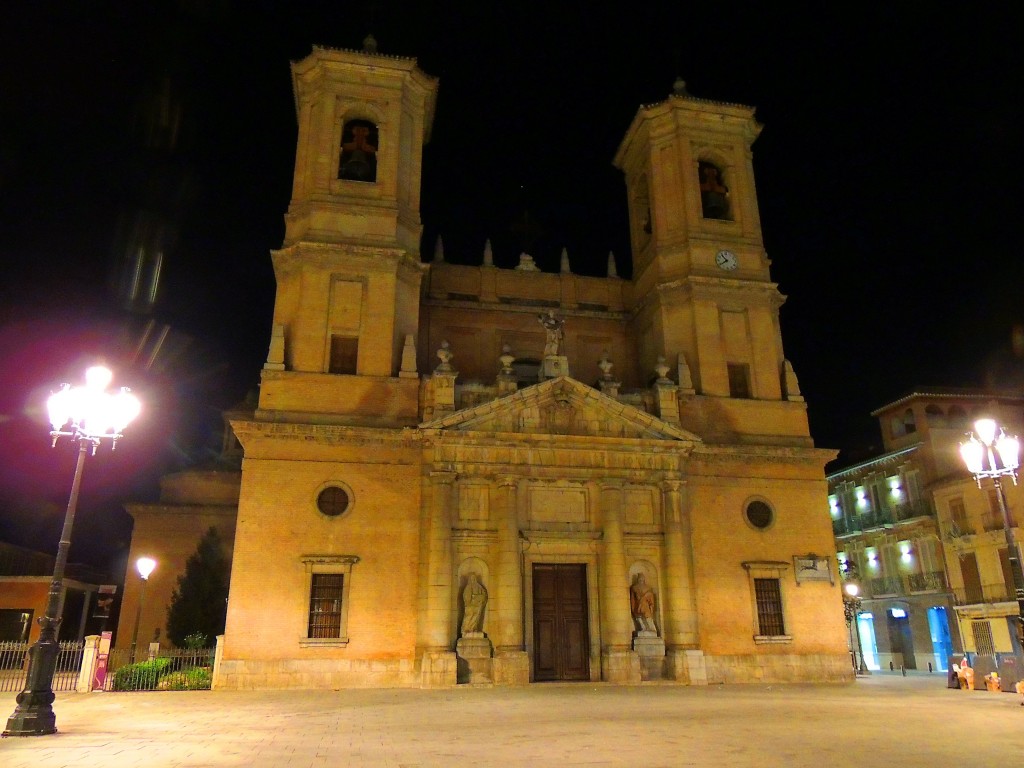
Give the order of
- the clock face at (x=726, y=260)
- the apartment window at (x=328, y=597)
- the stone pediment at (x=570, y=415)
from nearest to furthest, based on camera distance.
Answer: the apartment window at (x=328, y=597)
the stone pediment at (x=570, y=415)
the clock face at (x=726, y=260)

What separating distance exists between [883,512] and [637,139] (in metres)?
24.4

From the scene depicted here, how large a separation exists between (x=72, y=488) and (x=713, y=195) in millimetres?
24449

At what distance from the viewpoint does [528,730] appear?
1176 cm

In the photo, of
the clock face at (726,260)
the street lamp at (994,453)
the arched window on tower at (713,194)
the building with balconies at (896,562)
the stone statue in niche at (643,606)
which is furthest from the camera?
the building with balconies at (896,562)

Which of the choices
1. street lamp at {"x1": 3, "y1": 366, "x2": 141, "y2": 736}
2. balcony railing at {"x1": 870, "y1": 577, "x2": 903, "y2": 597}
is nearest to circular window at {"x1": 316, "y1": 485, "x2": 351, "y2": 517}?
street lamp at {"x1": 3, "y1": 366, "x2": 141, "y2": 736}

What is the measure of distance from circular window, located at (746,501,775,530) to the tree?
17.8 metres

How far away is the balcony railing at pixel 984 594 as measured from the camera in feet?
107

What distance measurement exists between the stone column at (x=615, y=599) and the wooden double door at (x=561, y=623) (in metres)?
0.64

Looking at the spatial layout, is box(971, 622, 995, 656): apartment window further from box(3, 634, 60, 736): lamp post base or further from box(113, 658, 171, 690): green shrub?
box(3, 634, 60, 736): lamp post base

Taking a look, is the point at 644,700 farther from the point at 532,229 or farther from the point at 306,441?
the point at 532,229

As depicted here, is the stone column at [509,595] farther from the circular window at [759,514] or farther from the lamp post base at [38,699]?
the lamp post base at [38,699]

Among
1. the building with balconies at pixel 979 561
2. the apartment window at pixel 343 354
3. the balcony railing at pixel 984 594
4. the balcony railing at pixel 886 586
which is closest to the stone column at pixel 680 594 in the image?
the apartment window at pixel 343 354

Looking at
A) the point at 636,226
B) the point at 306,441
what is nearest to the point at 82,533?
the point at 306,441

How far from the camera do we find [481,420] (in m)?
22.9
